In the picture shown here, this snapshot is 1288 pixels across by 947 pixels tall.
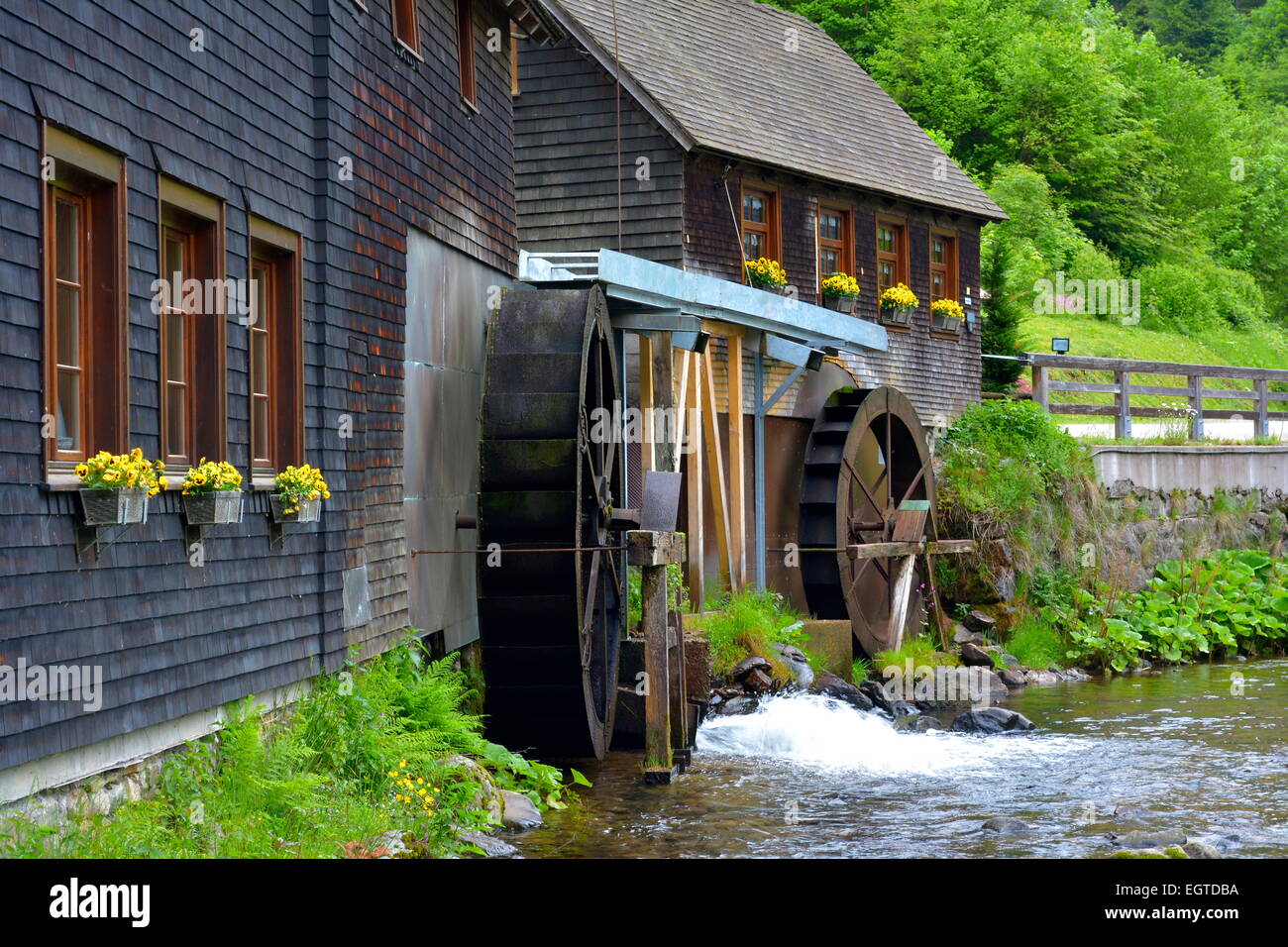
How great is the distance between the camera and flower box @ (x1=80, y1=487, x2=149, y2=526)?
5730 millimetres

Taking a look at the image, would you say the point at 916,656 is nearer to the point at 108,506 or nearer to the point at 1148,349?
the point at 108,506

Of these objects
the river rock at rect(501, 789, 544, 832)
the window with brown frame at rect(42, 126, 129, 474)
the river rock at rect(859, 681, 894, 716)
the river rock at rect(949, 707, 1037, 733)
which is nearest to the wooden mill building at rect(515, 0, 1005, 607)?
the river rock at rect(859, 681, 894, 716)

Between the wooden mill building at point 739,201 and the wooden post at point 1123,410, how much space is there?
90.9 inches

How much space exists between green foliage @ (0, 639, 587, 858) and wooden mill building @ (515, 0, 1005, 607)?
5.44 m

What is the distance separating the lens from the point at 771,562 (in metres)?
17.1

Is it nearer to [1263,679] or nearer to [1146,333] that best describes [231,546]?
[1263,679]

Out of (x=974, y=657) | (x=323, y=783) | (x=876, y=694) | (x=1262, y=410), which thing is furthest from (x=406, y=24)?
(x=1262, y=410)

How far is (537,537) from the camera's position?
10.6m

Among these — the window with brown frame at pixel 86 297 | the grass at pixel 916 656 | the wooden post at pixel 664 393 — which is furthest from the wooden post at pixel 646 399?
the window with brown frame at pixel 86 297

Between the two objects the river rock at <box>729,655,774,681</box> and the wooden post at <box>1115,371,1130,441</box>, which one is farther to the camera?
the wooden post at <box>1115,371,1130,441</box>

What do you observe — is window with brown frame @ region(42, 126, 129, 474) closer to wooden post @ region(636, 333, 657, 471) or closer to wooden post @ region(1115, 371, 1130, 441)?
wooden post @ region(636, 333, 657, 471)

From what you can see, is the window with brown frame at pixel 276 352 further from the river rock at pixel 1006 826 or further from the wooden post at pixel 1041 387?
the wooden post at pixel 1041 387
